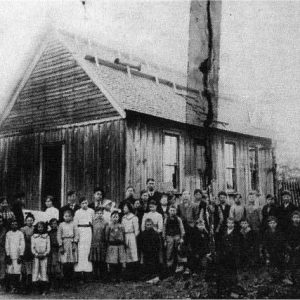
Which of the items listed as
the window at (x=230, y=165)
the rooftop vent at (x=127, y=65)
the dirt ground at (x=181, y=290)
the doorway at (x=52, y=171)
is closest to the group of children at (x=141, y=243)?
the dirt ground at (x=181, y=290)

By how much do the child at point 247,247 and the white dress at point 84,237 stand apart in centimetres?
240

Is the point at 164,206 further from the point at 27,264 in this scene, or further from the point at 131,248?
the point at 27,264

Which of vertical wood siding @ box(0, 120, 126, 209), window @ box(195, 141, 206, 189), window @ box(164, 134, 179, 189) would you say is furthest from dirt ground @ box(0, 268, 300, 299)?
window @ box(195, 141, 206, 189)

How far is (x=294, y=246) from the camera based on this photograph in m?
6.01

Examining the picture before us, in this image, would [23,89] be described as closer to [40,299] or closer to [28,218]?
[28,218]

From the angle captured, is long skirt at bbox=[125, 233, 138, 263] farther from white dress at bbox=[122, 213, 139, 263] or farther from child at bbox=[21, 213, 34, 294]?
child at bbox=[21, 213, 34, 294]

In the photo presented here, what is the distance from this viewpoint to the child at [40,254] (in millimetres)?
6246

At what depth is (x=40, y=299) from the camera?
5809 mm

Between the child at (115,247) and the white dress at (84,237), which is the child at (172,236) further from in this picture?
the white dress at (84,237)

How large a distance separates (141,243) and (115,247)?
419mm

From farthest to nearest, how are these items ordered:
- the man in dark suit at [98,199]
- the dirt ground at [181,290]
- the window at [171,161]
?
the window at [171,161]
the man in dark suit at [98,199]
the dirt ground at [181,290]

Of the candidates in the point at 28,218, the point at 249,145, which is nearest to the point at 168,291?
the point at 28,218

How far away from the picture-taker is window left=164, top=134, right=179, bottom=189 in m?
8.74

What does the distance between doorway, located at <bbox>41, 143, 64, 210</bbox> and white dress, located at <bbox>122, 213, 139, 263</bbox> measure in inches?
123
